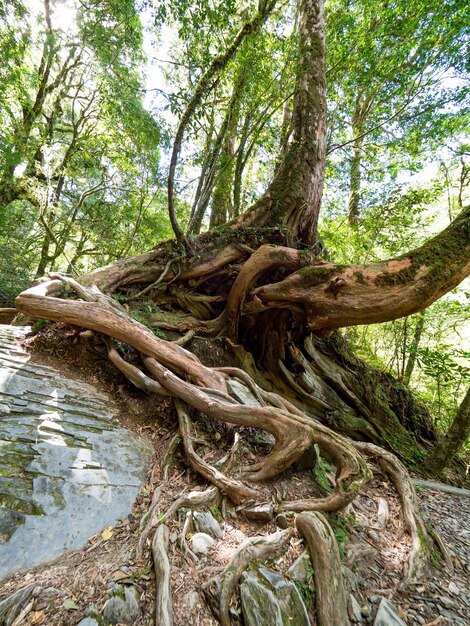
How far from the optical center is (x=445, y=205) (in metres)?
9.23

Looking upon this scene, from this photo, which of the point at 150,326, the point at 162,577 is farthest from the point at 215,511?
the point at 150,326

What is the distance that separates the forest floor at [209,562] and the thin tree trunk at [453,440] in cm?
111

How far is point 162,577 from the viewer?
1.45 meters

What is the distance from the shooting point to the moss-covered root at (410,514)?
2.02 m

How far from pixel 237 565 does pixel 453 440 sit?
4067mm

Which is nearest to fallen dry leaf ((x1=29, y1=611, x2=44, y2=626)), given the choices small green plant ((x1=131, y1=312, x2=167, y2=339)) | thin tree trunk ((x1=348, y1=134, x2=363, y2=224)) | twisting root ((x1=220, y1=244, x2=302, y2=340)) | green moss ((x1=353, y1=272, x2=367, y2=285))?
small green plant ((x1=131, y1=312, x2=167, y2=339))

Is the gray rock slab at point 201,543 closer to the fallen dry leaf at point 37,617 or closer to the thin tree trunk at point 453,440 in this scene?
the fallen dry leaf at point 37,617

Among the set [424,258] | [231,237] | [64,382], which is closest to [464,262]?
[424,258]

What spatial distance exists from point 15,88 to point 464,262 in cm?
1127

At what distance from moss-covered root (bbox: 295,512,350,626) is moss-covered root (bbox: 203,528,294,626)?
152mm

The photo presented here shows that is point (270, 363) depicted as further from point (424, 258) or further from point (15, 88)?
point (15, 88)

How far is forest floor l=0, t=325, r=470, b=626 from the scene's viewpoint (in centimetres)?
137

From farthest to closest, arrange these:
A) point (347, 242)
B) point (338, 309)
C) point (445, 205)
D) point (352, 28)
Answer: point (445, 205), point (347, 242), point (352, 28), point (338, 309)

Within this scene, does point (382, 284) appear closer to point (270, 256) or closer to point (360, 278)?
point (360, 278)
